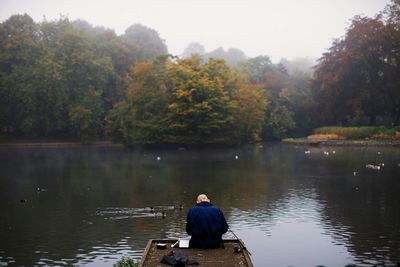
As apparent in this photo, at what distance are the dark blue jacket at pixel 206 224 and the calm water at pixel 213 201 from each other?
455 centimetres

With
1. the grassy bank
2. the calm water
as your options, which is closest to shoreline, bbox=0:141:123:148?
the calm water

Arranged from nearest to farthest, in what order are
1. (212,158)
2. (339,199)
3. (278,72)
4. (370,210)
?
(370,210) < (339,199) < (212,158) < (278,72)

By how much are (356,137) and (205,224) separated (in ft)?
250

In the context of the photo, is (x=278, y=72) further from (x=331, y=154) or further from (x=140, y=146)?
(x=331, y=154)

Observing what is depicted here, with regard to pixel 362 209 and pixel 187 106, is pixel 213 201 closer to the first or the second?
pixel 362 209

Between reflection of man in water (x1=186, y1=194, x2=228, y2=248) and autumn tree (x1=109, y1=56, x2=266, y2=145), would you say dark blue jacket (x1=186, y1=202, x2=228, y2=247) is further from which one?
autumn tree (x1=109, y1=56, x2=266, y2=145)

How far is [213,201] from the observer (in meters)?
32.4

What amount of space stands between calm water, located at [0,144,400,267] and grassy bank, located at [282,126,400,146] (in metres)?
26.7

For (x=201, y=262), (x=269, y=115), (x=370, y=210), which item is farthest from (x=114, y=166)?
(x=269, y=115)

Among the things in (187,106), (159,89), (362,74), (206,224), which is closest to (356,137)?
(362,74)

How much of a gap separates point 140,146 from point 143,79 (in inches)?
434

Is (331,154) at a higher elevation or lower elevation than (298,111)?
lower

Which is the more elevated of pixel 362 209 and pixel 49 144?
pixel 49 144

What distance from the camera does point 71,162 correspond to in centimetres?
6003
